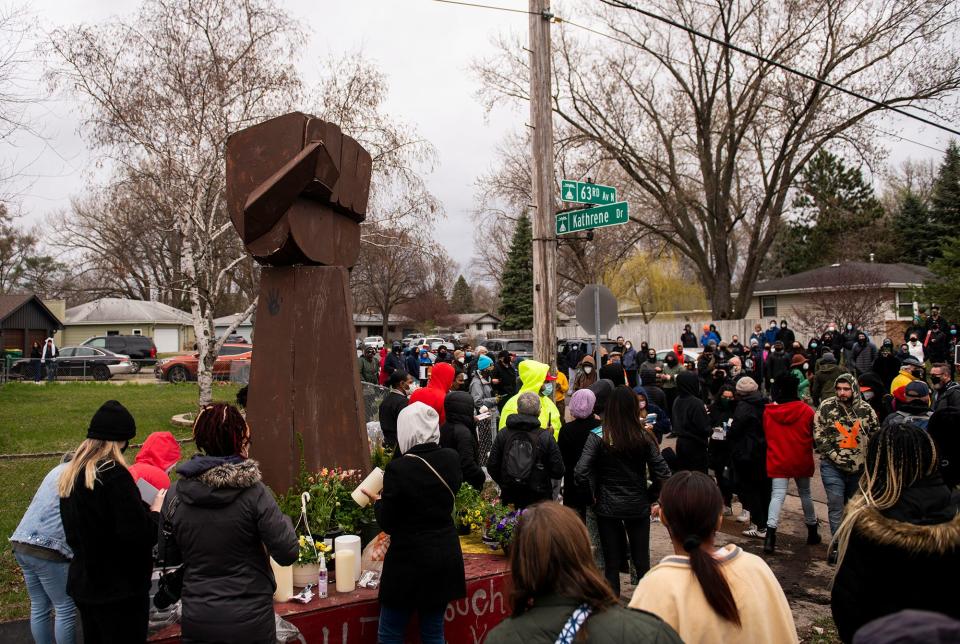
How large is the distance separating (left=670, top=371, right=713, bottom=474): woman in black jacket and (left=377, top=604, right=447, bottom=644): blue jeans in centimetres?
428

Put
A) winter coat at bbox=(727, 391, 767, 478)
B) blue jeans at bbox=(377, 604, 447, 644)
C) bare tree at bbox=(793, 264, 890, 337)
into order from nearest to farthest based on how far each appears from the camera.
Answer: blue jeans at bbox=(377, 604, 447, 644) → winter coat at bbox=(727, 391, 767, 478) → bare tree at bbox=(793, 264, 890, 337)

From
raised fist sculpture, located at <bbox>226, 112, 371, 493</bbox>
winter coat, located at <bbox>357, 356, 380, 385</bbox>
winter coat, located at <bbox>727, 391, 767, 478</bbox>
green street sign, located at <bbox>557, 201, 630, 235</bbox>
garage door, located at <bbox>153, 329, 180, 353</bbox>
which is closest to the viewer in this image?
raised fist sculpture, located at <bbox>226, 112, 371, 493</bbox>

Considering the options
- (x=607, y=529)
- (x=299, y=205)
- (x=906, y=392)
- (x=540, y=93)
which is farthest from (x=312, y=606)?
(x=540, y=93)

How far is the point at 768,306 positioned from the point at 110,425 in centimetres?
3887

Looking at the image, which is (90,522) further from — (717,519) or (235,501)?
(717,519)

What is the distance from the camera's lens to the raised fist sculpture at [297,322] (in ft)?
18.7

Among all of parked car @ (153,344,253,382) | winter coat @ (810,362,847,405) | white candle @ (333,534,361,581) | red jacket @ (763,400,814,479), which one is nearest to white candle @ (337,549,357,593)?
white candle @ (333,534,361,581)

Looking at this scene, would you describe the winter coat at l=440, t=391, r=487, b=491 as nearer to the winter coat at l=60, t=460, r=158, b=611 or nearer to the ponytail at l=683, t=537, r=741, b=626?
the winter coat at l=60, t=460, r=158, b=611

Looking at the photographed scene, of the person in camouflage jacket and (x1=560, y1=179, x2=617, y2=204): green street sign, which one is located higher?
(x1=560, y1=179, x2=617, y2=204): green street sign

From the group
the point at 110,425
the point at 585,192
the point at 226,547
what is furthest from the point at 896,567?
the point at 585,192

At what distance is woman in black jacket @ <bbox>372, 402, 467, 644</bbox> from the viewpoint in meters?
3.72

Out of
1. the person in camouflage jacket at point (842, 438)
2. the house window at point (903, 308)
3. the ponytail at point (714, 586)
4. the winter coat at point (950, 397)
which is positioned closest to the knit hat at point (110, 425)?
the ponytail at point (714, 586)

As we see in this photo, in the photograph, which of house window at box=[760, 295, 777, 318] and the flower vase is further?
house window at box=[760, 295, 777, 318]

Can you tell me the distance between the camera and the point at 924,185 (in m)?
50.9
